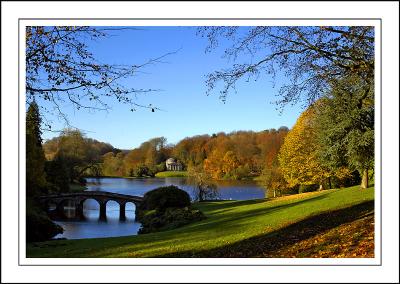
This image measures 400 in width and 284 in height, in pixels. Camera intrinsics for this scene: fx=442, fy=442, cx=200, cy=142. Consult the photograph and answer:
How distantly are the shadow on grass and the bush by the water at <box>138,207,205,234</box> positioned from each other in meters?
7.75

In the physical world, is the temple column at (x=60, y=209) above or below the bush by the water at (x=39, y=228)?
below

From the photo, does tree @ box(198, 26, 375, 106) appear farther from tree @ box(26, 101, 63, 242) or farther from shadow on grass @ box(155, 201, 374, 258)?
tree @ box(26, 101, 63, 242)

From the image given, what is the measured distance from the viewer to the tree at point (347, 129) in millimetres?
14383

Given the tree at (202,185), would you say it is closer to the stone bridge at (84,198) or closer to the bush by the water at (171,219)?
the stone bridge at (84,198)

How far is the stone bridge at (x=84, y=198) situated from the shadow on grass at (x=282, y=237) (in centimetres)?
1930

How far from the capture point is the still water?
2297cm

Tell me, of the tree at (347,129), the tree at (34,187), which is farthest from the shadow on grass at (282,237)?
the tree at (34,187)

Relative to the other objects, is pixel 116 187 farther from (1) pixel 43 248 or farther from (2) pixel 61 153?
(1) pixel 43 248

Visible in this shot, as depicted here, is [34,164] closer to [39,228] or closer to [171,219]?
[39,228]

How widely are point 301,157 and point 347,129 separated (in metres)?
8.52

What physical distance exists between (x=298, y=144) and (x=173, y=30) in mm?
13821

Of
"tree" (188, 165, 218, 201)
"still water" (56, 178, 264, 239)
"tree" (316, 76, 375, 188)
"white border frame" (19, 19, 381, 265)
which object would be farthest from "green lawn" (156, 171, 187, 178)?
"white border frame" (19, 19, 381, 265)

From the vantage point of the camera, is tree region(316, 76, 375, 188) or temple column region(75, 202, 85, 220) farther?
temple column region(75, 202, 85, 220)

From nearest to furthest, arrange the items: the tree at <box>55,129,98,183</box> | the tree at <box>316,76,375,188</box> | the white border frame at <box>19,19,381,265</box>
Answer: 1. the white border frame at <box>19,19,381,265</box>
2. the tree at <box>316,76,375,188</box>
3. the tree at <box>55,129,98,183</box>
